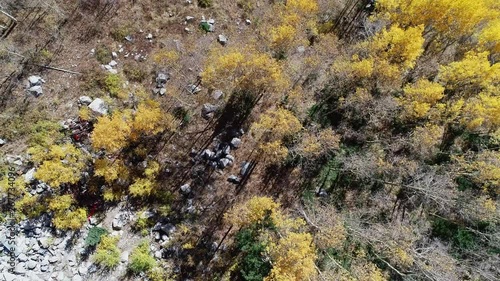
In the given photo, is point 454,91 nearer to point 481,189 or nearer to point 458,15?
point 458,15

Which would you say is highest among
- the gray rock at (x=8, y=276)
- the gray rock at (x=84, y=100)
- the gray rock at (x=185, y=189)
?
the gray rock at (x=84, y=100)

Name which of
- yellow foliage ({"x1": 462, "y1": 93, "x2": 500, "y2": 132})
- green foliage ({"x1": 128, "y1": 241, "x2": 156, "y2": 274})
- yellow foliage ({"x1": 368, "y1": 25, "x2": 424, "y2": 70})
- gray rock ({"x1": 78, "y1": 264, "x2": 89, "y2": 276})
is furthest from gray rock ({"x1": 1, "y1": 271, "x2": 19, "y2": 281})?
yellow foliage ({"x1": 462, "y1": 93, "x2": 500, "y2": 132})

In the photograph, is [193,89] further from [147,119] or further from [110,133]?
[110,133]

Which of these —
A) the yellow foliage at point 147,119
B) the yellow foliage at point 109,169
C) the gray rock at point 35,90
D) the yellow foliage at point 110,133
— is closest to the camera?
the yellow foliage at point 110,133

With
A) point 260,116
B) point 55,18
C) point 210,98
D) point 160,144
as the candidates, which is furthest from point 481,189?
point 55,18

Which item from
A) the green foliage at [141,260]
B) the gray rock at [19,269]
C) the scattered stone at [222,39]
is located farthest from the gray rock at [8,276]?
the scattered stone at [222,39]

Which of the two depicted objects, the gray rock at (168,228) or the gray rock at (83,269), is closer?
the gray rock at (83,269)

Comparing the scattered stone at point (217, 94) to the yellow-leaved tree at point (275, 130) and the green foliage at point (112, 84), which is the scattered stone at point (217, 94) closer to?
the yellow-leaved tree at point (275, 130)

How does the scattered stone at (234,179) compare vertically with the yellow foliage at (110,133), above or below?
above
